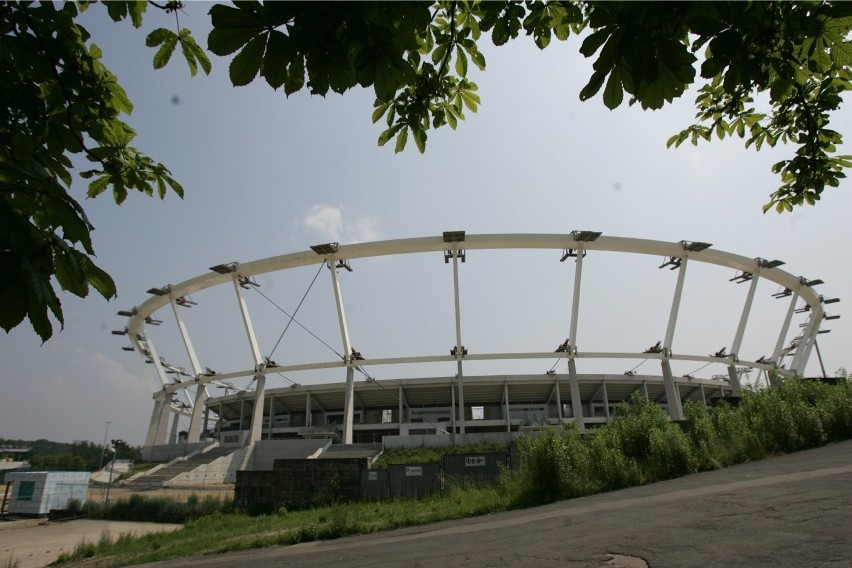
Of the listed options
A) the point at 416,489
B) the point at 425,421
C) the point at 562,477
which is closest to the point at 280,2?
the point at 562,477

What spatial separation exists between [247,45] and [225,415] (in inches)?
2894

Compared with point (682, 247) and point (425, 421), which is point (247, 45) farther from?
point (425, 421)

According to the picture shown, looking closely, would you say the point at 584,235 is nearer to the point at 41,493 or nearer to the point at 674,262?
the point at 674,262

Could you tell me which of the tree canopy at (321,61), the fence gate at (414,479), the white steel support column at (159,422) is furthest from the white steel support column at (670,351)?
the white steel support column at (159,422)

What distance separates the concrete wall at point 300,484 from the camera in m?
17.9

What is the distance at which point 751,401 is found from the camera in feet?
45.5

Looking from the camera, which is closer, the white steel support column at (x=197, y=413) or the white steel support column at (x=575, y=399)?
the white steel support column at (x=575, y=399)

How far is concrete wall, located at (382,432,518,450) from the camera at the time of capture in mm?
35062

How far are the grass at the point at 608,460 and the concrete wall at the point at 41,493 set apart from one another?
11.1m

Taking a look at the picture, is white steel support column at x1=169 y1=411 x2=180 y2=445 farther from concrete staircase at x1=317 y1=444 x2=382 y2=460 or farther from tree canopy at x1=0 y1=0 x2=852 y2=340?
tree canopy at x1=0 y1=0 x2=852 y2=340

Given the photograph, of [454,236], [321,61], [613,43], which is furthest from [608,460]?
[454,236]

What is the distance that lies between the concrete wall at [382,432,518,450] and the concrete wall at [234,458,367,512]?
17.6 meters

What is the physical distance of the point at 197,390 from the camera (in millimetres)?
39312

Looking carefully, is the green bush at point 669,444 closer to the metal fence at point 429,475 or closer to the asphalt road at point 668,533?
the asphalt road at point 668,533
